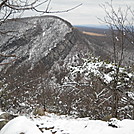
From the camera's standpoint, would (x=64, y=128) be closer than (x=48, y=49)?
Yes

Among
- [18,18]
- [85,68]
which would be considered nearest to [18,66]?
[85,68]

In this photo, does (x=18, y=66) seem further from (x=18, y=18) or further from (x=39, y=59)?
(x=18, y=18)

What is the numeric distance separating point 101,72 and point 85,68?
2.14 ft

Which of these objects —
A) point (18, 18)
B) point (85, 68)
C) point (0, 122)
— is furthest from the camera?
point (85, 68)

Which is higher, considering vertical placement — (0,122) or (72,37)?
(72,37)

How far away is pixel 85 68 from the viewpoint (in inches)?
249

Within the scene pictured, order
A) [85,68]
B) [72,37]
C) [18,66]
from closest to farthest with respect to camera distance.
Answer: [85,68] < [18,66] < [72,37]

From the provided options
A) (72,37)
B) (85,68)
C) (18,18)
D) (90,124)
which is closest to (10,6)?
(18,18)

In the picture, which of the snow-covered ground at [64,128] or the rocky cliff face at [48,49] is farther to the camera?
the rocky cliff face at [48,49]

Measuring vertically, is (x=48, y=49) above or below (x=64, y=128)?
above

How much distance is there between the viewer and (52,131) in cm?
543

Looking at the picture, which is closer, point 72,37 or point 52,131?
point 52,131

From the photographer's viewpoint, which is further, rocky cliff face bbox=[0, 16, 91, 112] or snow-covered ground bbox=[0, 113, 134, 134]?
rocky cliff face bbox=[0, 16, 91, 112]

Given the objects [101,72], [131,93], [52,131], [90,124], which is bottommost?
[52,131]
